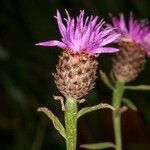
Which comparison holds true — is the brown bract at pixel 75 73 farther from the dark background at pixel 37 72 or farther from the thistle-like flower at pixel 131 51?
the dark background at pixel 37 72

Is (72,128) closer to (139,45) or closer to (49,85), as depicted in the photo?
(139,45)

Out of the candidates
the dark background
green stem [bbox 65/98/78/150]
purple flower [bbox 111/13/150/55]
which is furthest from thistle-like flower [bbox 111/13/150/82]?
green stem [bbox 65/98/78/150]

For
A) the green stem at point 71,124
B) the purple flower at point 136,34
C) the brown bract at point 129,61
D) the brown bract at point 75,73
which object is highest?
the purple flower at point 136,34

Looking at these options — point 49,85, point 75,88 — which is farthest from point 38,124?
point 75,88

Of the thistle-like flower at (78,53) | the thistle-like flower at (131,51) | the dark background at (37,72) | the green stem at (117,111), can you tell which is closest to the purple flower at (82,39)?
the thistle-like flower at (78,53)

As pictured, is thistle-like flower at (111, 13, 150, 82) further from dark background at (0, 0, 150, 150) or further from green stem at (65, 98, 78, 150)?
green stem at (65, 98, 78, 150)

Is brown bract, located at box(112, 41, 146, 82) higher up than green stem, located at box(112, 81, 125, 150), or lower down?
higher up
